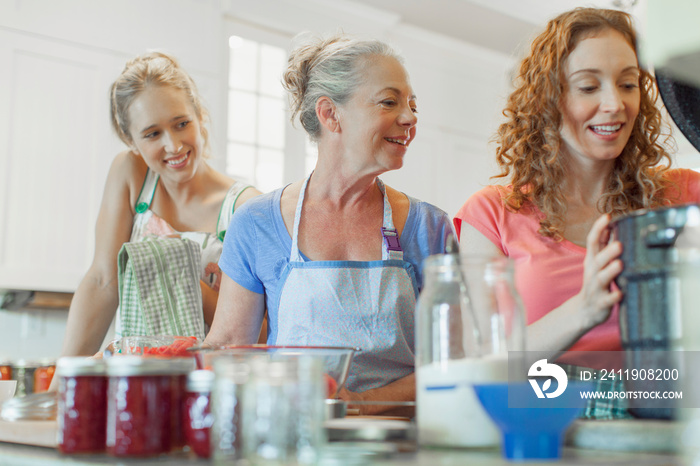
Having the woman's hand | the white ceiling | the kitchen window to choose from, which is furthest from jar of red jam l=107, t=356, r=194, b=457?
the white ceiling

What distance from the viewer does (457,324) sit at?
66 centimetres

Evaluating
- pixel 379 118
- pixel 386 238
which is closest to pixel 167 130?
pixel 379 118

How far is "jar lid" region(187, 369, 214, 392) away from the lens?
574mm

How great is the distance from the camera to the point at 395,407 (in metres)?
1.11

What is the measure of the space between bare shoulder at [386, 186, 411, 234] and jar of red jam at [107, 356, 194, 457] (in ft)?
3.25

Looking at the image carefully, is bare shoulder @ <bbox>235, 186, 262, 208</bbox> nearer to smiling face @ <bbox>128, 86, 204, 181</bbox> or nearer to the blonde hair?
smiling face @ <bbox>128, 86, 204, 181</bbox>

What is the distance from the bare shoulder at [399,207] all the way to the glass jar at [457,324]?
0.87 metres

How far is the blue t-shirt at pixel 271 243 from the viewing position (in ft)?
4.90

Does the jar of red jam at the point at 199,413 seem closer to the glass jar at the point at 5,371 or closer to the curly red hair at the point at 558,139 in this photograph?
the curly red hair at the point at 558,139

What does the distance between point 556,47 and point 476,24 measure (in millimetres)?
3231

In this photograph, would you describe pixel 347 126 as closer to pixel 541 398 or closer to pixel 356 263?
pixel 356 263

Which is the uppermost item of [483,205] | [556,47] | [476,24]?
[476,24]

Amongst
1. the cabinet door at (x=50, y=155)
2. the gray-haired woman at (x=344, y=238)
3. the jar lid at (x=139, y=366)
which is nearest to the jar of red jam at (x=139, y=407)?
the jar lid at (x=139, y=366)

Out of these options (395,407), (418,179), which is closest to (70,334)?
(395,407)
